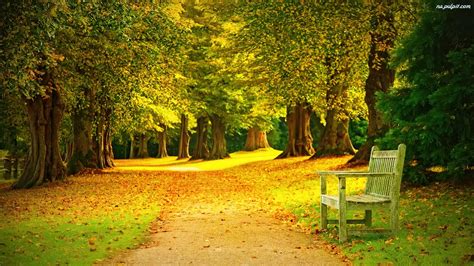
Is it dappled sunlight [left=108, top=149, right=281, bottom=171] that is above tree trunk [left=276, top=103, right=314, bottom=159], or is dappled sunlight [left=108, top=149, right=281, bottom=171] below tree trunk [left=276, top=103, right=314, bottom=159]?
below

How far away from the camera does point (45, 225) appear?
10.9 m

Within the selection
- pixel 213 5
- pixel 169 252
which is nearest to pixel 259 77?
pixel 213 5

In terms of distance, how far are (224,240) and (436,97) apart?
593 centimetres

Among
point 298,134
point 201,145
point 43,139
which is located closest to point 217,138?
point 201,145

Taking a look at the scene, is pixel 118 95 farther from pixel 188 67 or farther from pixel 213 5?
pixel 188 67

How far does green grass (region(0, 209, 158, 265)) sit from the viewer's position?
25.5ft

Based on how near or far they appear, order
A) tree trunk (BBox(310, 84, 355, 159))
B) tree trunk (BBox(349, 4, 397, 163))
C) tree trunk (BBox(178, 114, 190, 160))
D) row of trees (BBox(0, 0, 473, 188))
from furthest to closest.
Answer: tree trunk (BBox(178, 114, 190, 160)), tree trunk (BBox(310, 84, 355, 159)), tree trunk (BBox(349, 4, 397, 163)), row of trees (BBox(0, 0, 473, 188))

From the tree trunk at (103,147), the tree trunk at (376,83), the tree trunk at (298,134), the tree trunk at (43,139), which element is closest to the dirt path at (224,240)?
the tree trunk at (376,83)

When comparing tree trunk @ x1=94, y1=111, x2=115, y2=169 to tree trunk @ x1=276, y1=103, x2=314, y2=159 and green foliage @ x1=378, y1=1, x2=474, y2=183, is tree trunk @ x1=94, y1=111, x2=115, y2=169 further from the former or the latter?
green foliage @ x1=378, y1=1, x2=474, y2=183

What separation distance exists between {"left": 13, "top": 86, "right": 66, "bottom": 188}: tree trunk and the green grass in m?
9.91

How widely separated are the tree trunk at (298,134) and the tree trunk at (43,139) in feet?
59.5

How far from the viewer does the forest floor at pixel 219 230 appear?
25.0 feet

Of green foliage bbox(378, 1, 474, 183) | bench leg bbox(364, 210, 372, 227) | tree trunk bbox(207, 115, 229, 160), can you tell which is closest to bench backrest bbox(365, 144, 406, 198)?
bench leg bbox(364, 210, 372, 227)

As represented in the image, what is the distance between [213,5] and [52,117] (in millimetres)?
14148
